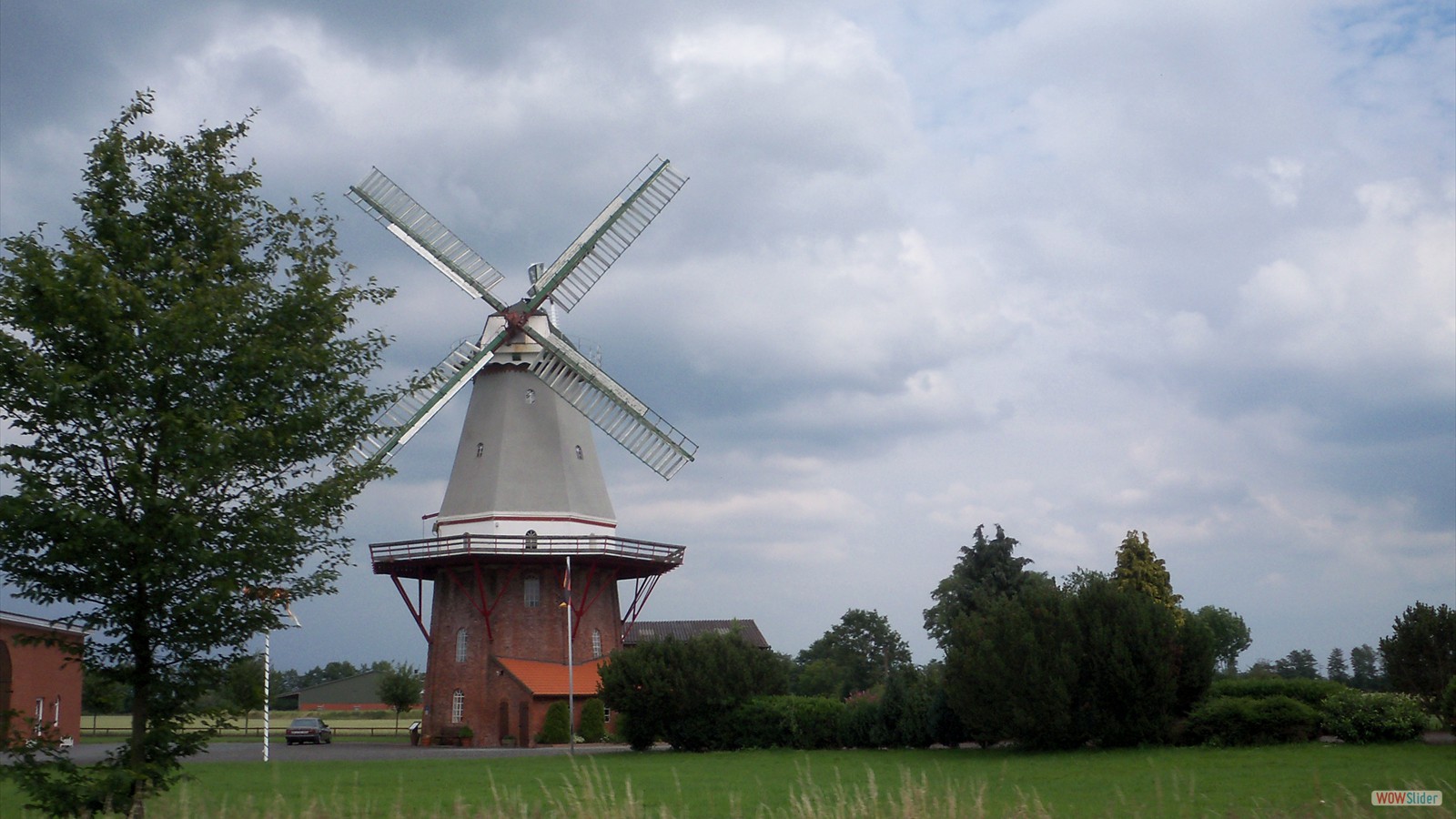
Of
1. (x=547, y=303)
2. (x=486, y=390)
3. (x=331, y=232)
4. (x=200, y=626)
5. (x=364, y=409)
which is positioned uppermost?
(x=547, y=303)

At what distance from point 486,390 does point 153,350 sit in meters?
34.8

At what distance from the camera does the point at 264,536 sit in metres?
10.1

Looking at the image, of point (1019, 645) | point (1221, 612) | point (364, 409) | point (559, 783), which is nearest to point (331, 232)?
point (364, 409)

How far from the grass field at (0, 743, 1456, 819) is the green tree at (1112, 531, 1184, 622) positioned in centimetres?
2566

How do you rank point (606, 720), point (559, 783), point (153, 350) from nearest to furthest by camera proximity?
point (153, 350)
point (559, 783)
point (606, 720)

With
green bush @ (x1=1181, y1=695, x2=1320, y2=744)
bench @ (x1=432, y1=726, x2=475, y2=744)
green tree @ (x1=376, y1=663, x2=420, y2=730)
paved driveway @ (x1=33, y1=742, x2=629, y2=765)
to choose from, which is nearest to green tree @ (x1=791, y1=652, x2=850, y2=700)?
green tree @ (x1=376, y1=663, x2=420, y2=730)

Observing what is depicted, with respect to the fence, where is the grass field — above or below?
above

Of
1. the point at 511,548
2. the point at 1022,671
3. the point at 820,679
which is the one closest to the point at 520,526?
the point at 511,548

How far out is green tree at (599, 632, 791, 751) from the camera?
118ft

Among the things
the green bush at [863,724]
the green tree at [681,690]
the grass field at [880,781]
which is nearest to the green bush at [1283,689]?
the grass field at [880,781]

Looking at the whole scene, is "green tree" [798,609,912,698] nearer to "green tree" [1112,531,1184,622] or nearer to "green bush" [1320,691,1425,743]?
"green tree" [1112,531,1184,622]

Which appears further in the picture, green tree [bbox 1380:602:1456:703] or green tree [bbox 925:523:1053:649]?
green tree [bbox 925:523:1053:649]

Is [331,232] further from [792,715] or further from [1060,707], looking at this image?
[792,715]

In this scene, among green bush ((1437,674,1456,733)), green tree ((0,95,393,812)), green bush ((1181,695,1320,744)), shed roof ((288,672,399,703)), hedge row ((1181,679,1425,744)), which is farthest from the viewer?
shed roof ((288,672,399,703))
